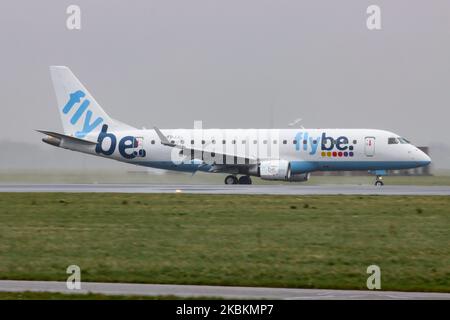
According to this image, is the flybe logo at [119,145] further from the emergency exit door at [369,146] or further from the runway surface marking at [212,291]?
the runway surface marking at [212,291]

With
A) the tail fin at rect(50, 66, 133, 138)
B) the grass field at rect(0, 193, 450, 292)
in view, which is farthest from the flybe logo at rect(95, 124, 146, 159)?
the grass field at rect(0, 193, 450, 292)

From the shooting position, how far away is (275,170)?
52625 mm

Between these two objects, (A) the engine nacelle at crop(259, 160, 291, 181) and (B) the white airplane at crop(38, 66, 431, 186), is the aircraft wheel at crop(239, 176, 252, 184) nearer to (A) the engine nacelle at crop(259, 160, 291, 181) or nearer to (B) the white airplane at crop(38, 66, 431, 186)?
(B) the white airplane at crop(38, 66, 431, 186)

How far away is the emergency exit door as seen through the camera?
53.5m

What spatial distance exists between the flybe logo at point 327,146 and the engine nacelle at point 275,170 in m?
1.95

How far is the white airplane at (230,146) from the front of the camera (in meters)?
53.7

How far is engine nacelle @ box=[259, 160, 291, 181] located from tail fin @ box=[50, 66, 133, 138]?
11.1 meters

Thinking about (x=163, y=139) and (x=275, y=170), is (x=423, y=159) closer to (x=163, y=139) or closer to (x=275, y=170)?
(x=275, y=170)

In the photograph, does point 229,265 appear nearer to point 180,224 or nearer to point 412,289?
point 412,289

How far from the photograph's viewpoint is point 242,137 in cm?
5606

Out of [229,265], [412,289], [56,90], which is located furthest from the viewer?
[56,90]

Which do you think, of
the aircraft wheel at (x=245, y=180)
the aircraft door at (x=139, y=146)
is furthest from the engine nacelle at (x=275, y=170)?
the aircraft door at (x=139, y=146)
